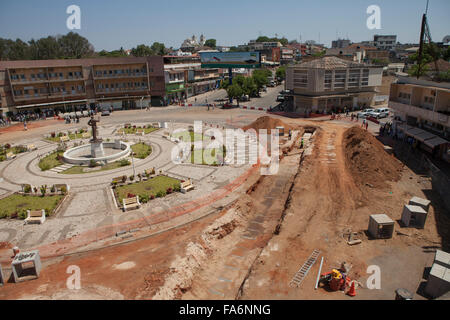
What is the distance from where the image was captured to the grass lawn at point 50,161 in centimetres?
3263

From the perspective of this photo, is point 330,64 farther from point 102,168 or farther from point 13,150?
point 13,150

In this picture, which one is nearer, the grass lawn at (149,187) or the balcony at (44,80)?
the grass lawn at (149,187)

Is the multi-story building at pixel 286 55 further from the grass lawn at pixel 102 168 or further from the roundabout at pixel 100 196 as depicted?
the grass lawn at pixel 102 168

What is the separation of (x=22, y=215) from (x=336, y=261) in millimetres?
21835

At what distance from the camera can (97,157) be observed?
3444 centimetres

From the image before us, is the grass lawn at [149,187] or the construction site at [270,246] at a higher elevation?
the grass lawn at [149,187]

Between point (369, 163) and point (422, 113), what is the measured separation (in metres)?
12.9

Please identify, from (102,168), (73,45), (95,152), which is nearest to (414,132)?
(102,168)

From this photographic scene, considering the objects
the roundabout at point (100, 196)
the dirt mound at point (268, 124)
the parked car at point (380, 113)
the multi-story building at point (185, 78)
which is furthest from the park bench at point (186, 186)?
the multi-story building at point (185, 78)

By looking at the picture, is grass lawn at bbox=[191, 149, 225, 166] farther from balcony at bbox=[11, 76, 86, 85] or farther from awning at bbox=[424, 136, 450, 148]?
balcony at bbox=[11, 76, 86, 85]

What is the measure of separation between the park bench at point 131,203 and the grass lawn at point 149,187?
799 mm

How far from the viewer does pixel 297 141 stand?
42.4m

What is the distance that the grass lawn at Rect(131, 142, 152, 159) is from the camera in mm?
35844
